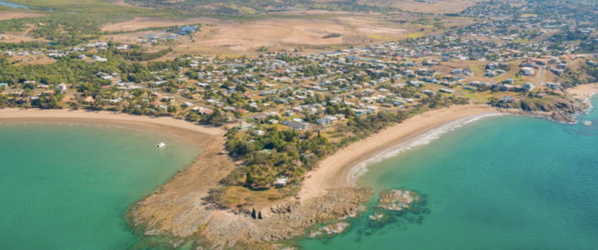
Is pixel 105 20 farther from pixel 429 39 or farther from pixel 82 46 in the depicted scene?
pixel 429 39

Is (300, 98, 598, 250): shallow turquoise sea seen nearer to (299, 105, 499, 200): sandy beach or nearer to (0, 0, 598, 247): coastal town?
(299, 105, 499, 200): sandy beach

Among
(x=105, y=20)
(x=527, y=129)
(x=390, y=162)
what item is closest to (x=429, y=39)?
(x=527, y=129)

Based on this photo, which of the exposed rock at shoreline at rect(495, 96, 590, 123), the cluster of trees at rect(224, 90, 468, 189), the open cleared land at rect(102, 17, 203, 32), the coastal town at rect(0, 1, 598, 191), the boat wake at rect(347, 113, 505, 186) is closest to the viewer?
the cluster of trees at rect(224, 90, 468, 189)

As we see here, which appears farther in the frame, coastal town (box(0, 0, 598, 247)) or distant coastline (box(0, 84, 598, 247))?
coastal town (box(0, 0, 598, 247))

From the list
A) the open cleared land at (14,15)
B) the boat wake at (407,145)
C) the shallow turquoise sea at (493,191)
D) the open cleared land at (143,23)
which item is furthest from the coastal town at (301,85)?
the open cleared land at (14,15)

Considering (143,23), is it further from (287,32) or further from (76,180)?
(76,180)

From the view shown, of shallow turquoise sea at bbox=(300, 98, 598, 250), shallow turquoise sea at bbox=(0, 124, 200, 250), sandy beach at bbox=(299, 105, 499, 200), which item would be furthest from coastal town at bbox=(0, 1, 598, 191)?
shallow turquoise sea at bbox=(300, 98, 598, 250)

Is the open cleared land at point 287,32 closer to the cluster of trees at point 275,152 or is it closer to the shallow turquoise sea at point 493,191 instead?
the cluster of trees at point 275,152
